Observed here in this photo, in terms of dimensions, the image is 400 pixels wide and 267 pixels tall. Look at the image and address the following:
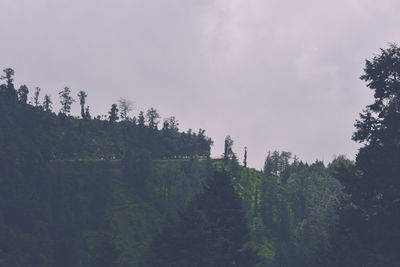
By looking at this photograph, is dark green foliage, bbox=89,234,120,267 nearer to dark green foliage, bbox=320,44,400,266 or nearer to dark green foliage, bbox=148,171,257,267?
dark green foliage, bbox=148,171,257,267

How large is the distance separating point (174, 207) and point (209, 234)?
116737mm

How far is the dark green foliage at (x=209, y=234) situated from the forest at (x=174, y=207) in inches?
3.3

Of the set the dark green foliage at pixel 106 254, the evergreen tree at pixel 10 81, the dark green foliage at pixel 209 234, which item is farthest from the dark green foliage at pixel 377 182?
the evergreen tree at pixel 10 81

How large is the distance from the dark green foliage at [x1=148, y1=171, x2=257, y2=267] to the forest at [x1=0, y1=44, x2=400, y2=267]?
0.28 feet

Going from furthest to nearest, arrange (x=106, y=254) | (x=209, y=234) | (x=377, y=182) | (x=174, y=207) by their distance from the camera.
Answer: (x=174, y=207) < (x=106, y=254) < (x=209, y=234) < (x=377, y=182)

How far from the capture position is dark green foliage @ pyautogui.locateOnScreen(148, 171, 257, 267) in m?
35.6

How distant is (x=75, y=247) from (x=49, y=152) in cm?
5439

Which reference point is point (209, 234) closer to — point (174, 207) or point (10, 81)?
point (174, 207)

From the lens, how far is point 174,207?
497 ft

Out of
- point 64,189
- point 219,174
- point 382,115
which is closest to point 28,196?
point 64,189

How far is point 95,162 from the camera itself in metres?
174

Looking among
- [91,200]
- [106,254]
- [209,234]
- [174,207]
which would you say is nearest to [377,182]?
[209,234]

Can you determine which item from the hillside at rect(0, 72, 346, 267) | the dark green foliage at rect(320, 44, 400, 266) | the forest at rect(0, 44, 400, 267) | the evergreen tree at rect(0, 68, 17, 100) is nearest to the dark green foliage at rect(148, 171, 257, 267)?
the forest at rect(0, 44, 400, 267)

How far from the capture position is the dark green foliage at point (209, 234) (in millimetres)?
35625
